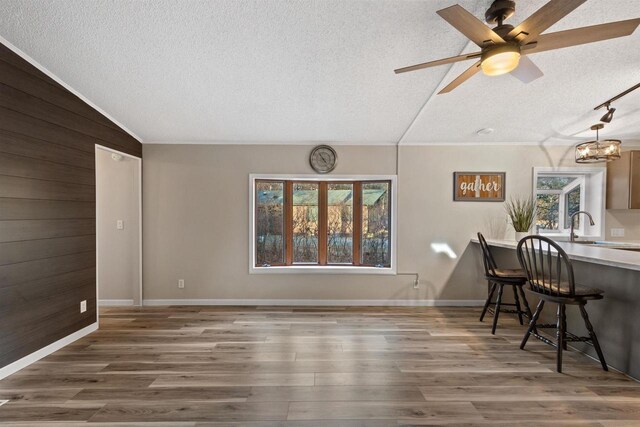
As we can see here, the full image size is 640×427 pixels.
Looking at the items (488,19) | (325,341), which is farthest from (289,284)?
(488,19)

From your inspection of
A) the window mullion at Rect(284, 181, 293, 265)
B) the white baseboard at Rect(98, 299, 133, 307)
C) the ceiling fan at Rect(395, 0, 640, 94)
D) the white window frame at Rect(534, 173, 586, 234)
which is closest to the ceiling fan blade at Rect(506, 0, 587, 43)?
the ceiling fan at Rect(395, 0, 640, 94)

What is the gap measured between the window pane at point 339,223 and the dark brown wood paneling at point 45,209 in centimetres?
288

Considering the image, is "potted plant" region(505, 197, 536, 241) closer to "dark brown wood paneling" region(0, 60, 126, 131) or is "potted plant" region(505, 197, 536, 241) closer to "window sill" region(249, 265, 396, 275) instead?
"window sill" region(249, 265, 396, 275)

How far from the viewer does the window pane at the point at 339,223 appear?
167 inches

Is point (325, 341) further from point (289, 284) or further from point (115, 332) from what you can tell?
point (115, 332)

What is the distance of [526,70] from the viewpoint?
6.24ft

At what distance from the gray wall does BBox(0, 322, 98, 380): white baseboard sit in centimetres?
94

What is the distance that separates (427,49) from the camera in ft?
7.33

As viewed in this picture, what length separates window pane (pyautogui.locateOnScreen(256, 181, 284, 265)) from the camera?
13.6ft

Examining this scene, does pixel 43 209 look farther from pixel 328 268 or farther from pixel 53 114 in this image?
pixel 328 268

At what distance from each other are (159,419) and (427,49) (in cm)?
317

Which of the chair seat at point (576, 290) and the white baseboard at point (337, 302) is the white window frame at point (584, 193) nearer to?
the white baseboard at point (337, 302)

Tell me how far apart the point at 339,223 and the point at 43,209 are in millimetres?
3241

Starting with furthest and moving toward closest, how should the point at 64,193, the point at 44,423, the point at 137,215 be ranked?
the point at 137,215
the point at 64,193
the point at 44,423
